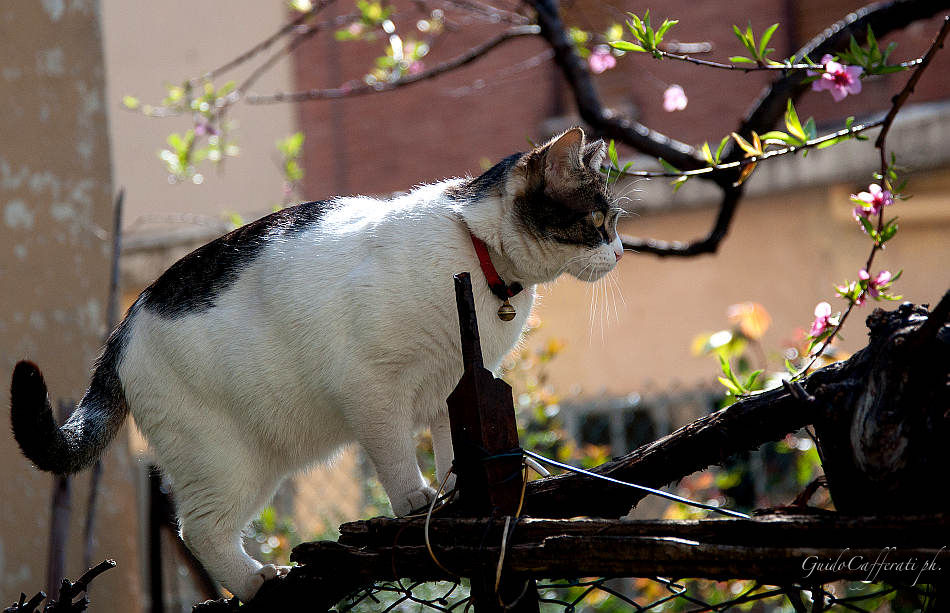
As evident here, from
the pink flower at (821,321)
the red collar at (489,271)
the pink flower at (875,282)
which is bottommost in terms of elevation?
the pink flower at (821,321)

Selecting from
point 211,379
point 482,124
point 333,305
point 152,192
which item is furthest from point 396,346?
point 152,192

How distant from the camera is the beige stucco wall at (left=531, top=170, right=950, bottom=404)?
576 centimetres

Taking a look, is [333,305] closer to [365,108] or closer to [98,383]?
[98,383]

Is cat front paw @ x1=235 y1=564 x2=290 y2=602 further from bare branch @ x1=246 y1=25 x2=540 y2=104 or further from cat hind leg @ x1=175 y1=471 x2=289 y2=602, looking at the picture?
bare branch @ x1=246 y1=25 x2=540 y2=104

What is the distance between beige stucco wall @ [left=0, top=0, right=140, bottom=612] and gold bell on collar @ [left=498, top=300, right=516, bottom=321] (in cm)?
172

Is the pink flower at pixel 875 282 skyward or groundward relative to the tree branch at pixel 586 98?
groundward

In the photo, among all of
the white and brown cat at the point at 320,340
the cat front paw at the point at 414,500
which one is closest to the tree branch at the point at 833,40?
the white and brown cat at the point at 320,340

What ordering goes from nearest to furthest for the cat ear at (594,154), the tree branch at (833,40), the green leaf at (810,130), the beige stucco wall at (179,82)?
the green leaf at (810,130), the cat ear at (594,154), the tree branch at (833,40), the beige stucco wall at (179,82)

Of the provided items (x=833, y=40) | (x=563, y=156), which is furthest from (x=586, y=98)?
(x=563, y=156)

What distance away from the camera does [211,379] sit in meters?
1.95

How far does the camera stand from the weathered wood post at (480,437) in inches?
52.0

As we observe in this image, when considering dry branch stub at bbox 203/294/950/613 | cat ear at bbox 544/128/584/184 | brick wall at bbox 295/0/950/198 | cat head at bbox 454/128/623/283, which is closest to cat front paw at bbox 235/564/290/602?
dry branch stub at bbox 203/294/950/613

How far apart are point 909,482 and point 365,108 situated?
6.66 m

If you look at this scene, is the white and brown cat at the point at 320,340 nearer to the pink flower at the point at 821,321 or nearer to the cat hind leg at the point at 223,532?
the cat hind leg at the point at 223,532
